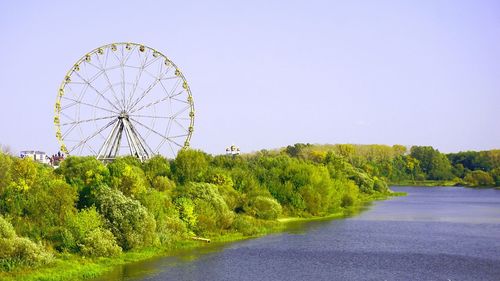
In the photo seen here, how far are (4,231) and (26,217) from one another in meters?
5.23

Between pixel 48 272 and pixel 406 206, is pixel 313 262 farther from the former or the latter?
pixel 406 206

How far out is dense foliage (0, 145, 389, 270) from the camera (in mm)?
38219

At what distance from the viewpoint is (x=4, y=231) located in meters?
34.8

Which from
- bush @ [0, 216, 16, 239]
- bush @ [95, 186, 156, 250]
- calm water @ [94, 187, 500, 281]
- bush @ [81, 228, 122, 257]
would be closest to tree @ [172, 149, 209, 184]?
calm water @ [94, 187, 500, 281]

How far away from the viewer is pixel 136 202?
42250mm

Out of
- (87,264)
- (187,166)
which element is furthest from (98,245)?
(187,166)

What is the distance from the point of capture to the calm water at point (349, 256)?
35594 millimetres

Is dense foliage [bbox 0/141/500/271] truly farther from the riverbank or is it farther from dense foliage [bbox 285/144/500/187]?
dense foliage [bbox 285/144/500/187]

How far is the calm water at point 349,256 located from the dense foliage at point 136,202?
123 inches

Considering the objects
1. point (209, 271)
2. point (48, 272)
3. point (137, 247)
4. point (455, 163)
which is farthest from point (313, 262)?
point (455, 163)

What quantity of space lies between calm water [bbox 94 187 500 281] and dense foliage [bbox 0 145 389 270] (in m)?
3.13

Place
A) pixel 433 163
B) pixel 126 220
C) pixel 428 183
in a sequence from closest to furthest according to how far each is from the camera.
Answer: pixel 126 220 < pixel 428 183 < pixel 433 163

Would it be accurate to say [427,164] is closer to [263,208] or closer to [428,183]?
[428,183]

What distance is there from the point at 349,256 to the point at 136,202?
48.4 feet
